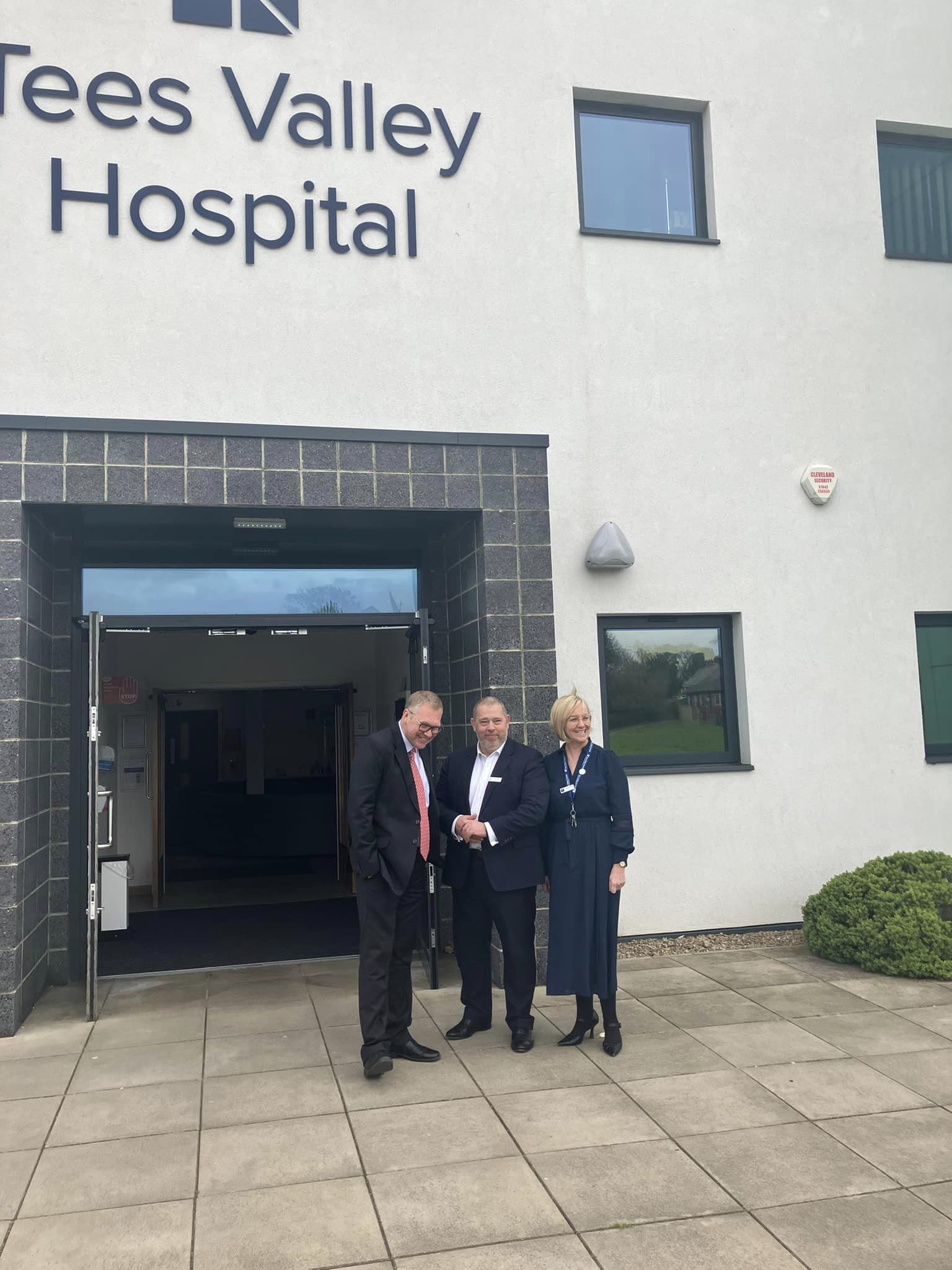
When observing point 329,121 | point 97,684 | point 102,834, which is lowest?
point 102,834

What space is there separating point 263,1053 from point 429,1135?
135 cm

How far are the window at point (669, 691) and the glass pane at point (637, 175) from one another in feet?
9.17

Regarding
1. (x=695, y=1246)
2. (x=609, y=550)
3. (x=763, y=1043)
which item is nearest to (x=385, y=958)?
(x=763, y=1043)

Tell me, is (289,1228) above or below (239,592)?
below

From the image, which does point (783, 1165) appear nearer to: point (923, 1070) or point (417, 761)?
point (923, 1070)

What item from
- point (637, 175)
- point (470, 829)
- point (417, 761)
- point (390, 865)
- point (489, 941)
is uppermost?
point (637, 175)

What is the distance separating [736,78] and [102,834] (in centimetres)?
709

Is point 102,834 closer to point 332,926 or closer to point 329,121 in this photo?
point 332,926

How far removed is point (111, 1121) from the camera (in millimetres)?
4152

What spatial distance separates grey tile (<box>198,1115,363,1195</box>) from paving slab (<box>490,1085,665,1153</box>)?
0.50 metres

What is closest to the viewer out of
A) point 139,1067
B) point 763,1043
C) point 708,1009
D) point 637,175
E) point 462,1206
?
point 462,1206

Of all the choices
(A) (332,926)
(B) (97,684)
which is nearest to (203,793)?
(A) (332,926)

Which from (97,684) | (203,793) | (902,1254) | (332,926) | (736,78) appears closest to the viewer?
(902,1254)

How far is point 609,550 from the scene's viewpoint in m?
6.45
